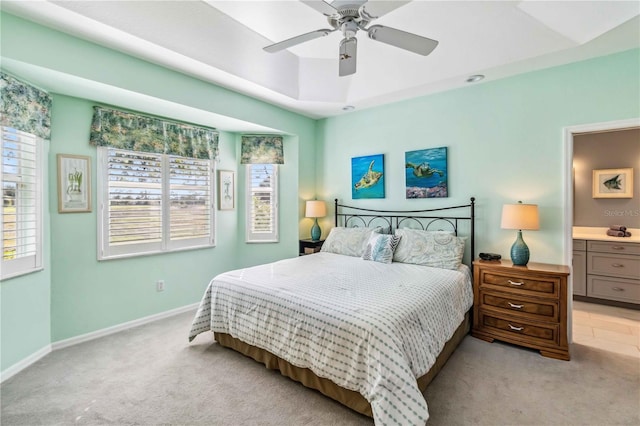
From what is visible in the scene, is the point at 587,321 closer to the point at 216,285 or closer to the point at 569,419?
the point at 569,419

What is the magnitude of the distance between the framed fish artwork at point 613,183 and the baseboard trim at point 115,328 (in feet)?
19.4

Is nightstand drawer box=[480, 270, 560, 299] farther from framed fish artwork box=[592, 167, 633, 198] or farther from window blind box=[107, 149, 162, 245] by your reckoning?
window blind box=[107, 149, 162, 245]

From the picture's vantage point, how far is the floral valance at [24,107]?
2312 millimetres

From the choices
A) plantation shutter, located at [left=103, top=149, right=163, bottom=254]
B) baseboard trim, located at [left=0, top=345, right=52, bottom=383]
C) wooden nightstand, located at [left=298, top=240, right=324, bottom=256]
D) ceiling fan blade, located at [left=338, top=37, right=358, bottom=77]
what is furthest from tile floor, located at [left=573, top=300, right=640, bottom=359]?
baseboard trim, located at [left=0, top=345, right=52, bottom=383]

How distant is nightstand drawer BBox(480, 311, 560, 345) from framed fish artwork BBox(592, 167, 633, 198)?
2.77 meters

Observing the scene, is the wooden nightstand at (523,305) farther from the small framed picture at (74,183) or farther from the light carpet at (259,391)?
the small framed picture at (74,183)

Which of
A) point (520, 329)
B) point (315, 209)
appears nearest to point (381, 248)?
point (315, 209)

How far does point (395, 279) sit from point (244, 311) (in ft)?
4.46

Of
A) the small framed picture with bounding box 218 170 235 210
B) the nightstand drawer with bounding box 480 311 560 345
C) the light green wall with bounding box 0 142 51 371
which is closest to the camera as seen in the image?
the light green wall with bounding box 0 142 51 371

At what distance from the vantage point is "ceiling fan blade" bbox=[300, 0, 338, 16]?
71.6 inches

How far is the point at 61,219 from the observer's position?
2949 mm

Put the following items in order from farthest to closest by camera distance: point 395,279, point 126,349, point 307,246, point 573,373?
point 307,246 < point 126,349 < point 395,279 < point 573,373

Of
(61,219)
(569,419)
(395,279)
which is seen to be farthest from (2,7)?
(569,419)

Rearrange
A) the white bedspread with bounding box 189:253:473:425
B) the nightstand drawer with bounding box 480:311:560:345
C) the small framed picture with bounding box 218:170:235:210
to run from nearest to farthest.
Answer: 1. the white bedspread with bounding box 189:253:473:425
2. the nightstand drawer with bounding box 480:311:560:345
3. the small framed picture with bounding box 218:170:235:210
